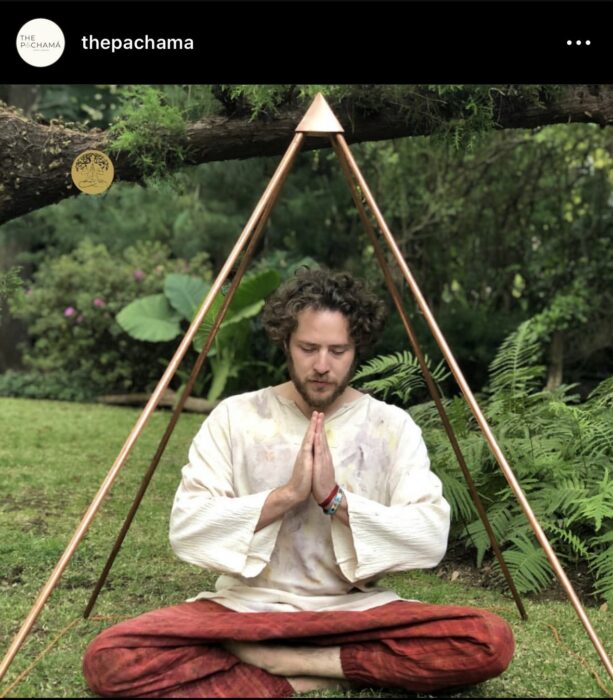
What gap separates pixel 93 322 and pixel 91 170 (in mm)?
5590

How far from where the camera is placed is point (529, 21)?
3035 mm

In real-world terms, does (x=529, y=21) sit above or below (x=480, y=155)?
below

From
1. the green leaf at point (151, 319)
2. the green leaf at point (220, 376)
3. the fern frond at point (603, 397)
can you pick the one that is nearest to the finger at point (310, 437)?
the fern frond at point (603, 397)

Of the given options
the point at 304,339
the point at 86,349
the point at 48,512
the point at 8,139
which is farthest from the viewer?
the point at 86,349

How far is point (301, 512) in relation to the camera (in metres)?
3.28

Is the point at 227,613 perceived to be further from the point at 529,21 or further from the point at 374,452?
the point at 529,21

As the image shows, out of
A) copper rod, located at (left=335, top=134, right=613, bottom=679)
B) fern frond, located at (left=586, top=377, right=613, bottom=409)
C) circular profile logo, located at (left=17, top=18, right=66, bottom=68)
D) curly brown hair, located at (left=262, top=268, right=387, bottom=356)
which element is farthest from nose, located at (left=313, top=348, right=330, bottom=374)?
fern frond, located at (left=586, top=377, right=613, bottom=409)

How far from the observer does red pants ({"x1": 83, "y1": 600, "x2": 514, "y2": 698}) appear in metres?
2.93

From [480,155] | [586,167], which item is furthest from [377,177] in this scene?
[586,167]

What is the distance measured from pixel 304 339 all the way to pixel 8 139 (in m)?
1.94

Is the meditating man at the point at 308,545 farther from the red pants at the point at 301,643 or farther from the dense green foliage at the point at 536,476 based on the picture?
the dense green foliage at the point at 536,476

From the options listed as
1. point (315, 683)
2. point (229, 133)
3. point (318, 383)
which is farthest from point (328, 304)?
point (229, 133)

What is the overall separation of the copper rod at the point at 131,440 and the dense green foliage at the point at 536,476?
2.03 meters

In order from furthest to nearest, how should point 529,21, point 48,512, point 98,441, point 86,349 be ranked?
point 86,349, point 98,441, point 48,512, point 529,21
